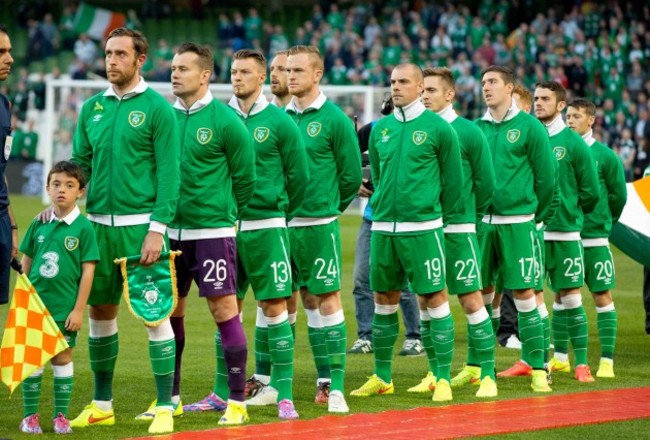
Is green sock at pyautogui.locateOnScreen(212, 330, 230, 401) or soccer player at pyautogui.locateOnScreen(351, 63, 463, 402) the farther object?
soccer player at pyautogui.locateOnScreen(351, 63, 463, 402)

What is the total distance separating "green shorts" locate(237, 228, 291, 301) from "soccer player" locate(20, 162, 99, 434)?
3.37 feet

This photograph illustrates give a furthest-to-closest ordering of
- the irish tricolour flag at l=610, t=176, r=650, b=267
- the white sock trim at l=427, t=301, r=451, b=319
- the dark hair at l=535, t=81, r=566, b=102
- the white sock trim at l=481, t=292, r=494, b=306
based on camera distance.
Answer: the irish tricolour flag at l=610, t=176, r=650, b=267
the dark hair at l=535, t=81, r=566, b=102
the white sock trim at l=481, t=292, r=494, b=306
the white sock trim at l=427, t=301, r=451, b=319

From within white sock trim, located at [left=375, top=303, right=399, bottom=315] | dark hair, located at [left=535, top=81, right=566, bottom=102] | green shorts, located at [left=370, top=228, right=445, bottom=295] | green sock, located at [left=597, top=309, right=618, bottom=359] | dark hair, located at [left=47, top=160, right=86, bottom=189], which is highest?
dark hair, located at [left=535, top=81, right=566, bottom=102]

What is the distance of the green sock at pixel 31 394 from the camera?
7.87 metres

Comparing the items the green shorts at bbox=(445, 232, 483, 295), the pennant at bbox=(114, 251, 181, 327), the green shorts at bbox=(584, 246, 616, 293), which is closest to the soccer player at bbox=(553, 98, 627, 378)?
the green shorts at bbox=(584, 246, 616, 293)

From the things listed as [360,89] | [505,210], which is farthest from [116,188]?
[360,89]

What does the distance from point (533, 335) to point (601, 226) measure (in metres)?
1.37

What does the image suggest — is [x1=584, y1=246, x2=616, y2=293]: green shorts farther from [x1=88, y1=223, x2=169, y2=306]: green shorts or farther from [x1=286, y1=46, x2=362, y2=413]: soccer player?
[x1=88, y1=223, x2=169, y2=306]: green shorts

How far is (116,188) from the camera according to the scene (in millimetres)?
7742

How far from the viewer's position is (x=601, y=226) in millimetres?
10797

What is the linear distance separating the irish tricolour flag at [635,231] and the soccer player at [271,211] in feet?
14.4

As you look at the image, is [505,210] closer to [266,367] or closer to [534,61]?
[266,367]

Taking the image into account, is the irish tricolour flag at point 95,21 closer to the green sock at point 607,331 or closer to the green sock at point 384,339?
the green sock at point 607,331

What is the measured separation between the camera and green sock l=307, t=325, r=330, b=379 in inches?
357
